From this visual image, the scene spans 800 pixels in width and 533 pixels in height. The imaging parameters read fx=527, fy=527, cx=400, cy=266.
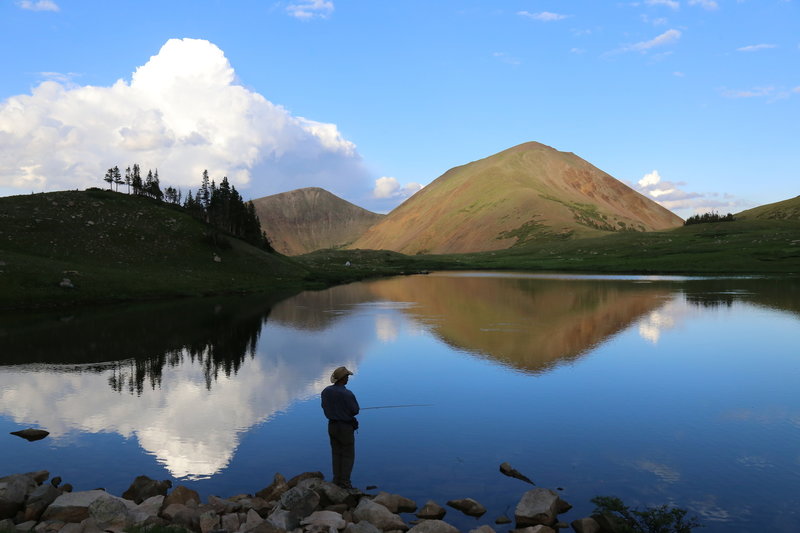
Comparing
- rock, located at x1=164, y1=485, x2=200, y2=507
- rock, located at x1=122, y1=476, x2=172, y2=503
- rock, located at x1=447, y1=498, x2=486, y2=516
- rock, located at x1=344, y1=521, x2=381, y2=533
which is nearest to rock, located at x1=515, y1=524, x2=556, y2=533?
rock, located at x1=447, y1=498, x2=486, y2=516

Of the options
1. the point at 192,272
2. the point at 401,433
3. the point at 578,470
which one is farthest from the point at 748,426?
the point at 192,272

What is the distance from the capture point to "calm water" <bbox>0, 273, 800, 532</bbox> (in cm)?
1706

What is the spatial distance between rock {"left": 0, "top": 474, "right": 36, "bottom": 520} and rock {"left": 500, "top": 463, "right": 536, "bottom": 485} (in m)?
14.2

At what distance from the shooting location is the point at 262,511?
14.3 m

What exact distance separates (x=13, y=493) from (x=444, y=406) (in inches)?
662

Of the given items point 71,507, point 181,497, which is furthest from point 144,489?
point 71,507

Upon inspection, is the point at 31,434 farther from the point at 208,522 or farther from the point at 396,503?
the point at 396,503

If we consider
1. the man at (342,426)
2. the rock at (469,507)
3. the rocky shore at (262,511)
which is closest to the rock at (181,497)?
the rocky shore at (262,511)

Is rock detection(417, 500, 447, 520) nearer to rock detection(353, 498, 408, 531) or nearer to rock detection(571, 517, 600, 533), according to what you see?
rock detection(353, 498, 408, 531)

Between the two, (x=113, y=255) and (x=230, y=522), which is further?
(x=113, y=255)

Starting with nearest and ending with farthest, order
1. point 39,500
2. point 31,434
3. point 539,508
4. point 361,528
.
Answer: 1. point 361,528
2. point 539,508
3. point 39,500
4. point 31,434

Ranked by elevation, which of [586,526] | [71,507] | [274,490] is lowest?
[586,526]

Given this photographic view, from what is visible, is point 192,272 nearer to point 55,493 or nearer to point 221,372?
point 221,372

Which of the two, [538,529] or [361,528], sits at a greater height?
[361,528]
